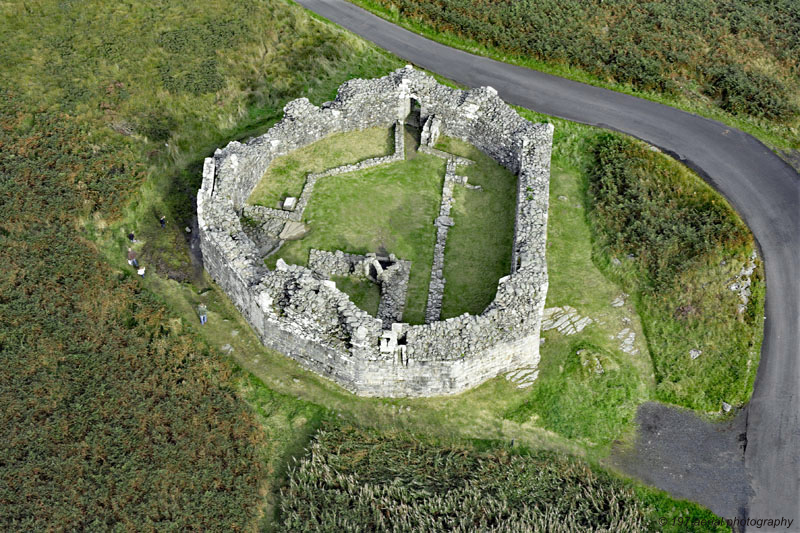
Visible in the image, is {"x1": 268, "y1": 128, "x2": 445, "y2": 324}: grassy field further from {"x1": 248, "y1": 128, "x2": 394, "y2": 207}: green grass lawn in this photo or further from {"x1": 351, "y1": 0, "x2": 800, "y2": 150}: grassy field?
{"x1": 351, "y1": 0, "x2": 800, "y2": 150}: grassy field

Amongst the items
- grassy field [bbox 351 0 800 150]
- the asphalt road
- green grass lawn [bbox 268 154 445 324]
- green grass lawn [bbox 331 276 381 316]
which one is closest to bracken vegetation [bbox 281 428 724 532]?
the asphalt road

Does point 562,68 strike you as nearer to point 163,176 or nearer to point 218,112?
point 218,112

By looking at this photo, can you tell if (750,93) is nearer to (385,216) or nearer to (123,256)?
(385,216)

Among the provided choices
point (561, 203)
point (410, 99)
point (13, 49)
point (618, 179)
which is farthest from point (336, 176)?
point (13, 49)

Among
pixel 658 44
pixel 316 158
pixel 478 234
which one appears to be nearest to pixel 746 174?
pixel 658 44

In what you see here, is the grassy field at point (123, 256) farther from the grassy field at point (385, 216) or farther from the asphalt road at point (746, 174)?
the grassy field at point (385, 216)
